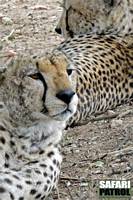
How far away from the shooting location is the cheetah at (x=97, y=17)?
18.8ft

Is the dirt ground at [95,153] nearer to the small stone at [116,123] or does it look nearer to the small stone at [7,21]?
the small stone at [116,123]

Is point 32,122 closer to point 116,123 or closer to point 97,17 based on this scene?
point 116,123

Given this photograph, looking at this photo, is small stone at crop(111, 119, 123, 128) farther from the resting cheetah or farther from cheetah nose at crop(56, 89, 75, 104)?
cheetah nose at crop(56, 89, 75, 104)

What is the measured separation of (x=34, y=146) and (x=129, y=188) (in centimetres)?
47

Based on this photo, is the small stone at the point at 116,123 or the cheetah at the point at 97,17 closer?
the small stone at the point at 116,123

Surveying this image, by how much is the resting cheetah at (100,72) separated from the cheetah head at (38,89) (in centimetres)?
106

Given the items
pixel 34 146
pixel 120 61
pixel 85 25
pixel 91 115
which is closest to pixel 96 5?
pixel 85 25

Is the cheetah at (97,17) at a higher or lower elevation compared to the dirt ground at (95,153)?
higher

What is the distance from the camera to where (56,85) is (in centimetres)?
379

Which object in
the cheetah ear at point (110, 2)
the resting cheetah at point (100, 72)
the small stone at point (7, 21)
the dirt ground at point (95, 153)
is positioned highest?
the cheetah ear at point (110, 2)

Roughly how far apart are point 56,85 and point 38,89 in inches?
4.3

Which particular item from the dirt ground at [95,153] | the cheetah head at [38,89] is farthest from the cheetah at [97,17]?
the cheetah head at [38,89]

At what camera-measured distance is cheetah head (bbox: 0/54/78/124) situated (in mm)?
3811

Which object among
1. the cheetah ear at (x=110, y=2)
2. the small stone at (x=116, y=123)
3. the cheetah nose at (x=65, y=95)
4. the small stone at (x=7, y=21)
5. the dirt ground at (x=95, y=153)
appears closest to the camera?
the cheetah nose at (x=65, y=95)
